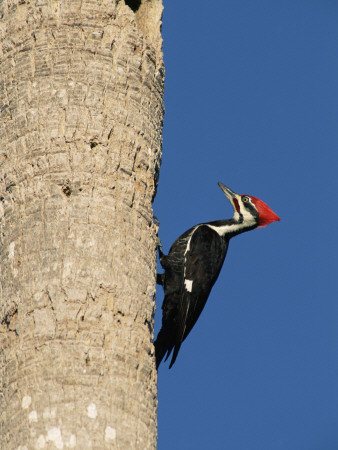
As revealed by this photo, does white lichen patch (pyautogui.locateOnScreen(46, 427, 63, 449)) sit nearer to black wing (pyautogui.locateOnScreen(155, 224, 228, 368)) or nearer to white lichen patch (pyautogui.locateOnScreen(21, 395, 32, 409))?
white lichen patch (pyautogui.locateOnScreen(21, 395, 32, 409))

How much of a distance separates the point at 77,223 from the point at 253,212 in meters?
2.75

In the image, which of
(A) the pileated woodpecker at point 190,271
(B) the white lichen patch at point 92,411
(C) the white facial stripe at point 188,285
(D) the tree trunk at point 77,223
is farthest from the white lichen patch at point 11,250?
(C) the white facial stripe at point 188,285

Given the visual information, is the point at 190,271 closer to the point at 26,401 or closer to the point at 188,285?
the point at 188,285

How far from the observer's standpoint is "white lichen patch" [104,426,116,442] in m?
2.72

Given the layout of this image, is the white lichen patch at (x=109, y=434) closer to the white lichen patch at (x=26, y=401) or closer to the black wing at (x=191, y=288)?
the white lichen patch at (x=26, y=401)

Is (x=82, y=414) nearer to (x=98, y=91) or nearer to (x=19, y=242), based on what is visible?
(x=19, y=242)

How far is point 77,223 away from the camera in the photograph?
325cm

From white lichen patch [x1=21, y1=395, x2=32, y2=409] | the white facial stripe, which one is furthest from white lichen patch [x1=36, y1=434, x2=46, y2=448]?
the white facial stripe

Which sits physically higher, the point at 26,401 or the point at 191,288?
the point at 191,288

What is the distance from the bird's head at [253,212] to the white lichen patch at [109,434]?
127 inches

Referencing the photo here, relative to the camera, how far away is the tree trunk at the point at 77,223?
2.81 m

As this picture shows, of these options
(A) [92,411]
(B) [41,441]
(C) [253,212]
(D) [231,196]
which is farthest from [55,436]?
(D) [231,196]

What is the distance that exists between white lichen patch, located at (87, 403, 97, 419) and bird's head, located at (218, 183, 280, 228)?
320cm

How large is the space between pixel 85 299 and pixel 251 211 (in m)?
2.94
